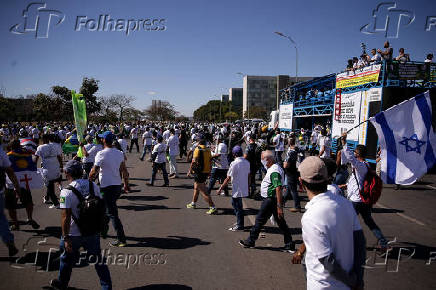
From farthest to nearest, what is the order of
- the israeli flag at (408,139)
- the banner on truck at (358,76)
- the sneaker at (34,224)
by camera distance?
1. the banner on truck at (358,76)
2. the sneaker at (34,224)
3. the israeli flag at (408,139)

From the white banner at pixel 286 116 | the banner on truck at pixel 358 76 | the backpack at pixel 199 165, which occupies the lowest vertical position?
the backpack at pixel 199 165

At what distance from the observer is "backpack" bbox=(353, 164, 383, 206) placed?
4.21 m

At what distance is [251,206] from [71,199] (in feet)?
16.3

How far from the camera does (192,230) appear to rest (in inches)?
213

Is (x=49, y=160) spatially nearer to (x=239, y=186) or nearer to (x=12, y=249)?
(x=12, y=249)

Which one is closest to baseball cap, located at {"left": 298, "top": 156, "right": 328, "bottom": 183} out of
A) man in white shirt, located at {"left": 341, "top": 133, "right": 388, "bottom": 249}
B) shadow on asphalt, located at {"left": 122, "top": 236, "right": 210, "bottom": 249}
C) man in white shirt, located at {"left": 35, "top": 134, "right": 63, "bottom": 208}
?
man in white shirt, located at {"left": 341, "top": 133, "right": 388, "bottom": 249}

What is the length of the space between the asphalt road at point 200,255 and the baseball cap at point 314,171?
221cm

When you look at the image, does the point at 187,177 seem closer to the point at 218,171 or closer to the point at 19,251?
the point at 218,171

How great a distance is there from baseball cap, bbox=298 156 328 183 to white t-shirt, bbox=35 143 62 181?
249 inches

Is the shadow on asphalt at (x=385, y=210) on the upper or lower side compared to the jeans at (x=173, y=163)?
→ lower

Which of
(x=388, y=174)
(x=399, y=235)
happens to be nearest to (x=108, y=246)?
(x=388, y=174)

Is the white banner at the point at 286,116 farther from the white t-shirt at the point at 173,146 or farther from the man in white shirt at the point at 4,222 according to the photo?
the man in white shirt at the point at 4,222

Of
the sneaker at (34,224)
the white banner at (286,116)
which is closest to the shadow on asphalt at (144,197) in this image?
the sneaker at (34,224)

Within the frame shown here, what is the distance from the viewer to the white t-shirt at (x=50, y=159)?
20.6 ft
